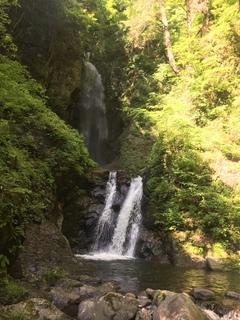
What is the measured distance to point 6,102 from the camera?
10.2 meters

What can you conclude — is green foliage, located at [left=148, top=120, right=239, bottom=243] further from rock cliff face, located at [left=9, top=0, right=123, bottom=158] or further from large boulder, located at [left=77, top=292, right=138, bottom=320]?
rock cliff face, located at [left=9, top=0, right=123, bottom=158]

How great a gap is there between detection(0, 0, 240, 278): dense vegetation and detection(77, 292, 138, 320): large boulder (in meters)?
1.97

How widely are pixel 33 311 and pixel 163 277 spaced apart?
508 centimetres

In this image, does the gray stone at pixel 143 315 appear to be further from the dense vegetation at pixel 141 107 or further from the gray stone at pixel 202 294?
the dense vegetation at pixel 141 107

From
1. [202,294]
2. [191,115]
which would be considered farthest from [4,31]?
[191,115]

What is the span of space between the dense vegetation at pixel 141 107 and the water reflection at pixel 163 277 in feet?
7.28

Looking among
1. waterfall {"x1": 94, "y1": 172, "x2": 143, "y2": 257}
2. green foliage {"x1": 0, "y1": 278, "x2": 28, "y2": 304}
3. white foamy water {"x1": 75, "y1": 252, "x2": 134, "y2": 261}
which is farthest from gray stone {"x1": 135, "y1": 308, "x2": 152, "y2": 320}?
waterfall {"x1": 94, "y1": 172, "x2": 143, "y2": 257}

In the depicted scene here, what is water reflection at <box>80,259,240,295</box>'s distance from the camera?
833 cm

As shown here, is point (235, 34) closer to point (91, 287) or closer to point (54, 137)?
point (54, 137)

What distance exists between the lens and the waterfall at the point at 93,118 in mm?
24875

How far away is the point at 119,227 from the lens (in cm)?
1452

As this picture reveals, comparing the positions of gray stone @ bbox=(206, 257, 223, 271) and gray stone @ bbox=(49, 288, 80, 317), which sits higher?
gray stone @ bbox=(206, 257, 223, 271)

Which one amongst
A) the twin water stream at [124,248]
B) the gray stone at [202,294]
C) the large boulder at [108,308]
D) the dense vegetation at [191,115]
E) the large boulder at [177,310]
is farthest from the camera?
the dense vegetation at [191,115]

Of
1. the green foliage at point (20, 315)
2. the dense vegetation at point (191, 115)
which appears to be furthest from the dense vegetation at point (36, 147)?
the dense vegetation at point (191, 115)
